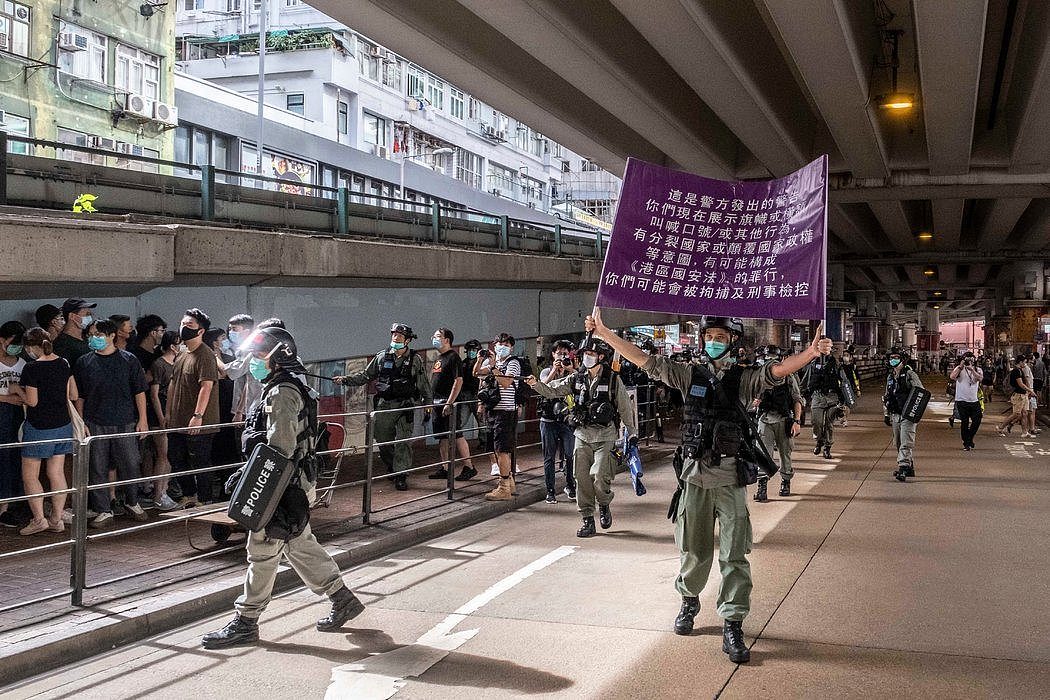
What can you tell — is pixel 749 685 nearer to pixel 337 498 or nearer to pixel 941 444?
pixel 337 498

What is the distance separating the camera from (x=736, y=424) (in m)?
6.24

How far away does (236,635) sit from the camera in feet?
19.6

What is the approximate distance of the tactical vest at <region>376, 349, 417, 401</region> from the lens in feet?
40.1

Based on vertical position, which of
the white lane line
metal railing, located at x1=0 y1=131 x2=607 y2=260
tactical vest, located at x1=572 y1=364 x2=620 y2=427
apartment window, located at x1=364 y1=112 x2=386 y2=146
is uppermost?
apartment window, located at x1=364 y1=112 x2=386 y2=146

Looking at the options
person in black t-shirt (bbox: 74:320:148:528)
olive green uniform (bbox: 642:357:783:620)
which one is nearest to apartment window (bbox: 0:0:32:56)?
person in black t-shirt (bbox: 74:320:148:528)

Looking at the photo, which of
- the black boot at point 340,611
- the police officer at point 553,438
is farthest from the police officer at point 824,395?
the black boot at point 340,611

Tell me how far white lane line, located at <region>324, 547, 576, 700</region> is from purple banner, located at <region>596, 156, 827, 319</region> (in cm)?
234

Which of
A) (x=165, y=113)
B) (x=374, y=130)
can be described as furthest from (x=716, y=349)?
(x=374, y=130)

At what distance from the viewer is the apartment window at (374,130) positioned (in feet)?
174

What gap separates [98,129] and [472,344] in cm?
2064

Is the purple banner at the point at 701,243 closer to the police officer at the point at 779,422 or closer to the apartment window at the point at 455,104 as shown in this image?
the police officer at the point at 779,422

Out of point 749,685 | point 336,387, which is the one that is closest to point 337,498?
point 336,387

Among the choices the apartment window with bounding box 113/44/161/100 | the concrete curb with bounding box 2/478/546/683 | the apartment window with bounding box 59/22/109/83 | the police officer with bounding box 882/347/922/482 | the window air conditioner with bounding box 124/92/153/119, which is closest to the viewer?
the concrete curb with bounding box 2/478/546/683

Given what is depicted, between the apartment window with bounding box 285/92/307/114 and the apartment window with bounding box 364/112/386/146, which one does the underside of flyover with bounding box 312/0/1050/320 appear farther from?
the apartment window with bounding box 364/112/386/146
